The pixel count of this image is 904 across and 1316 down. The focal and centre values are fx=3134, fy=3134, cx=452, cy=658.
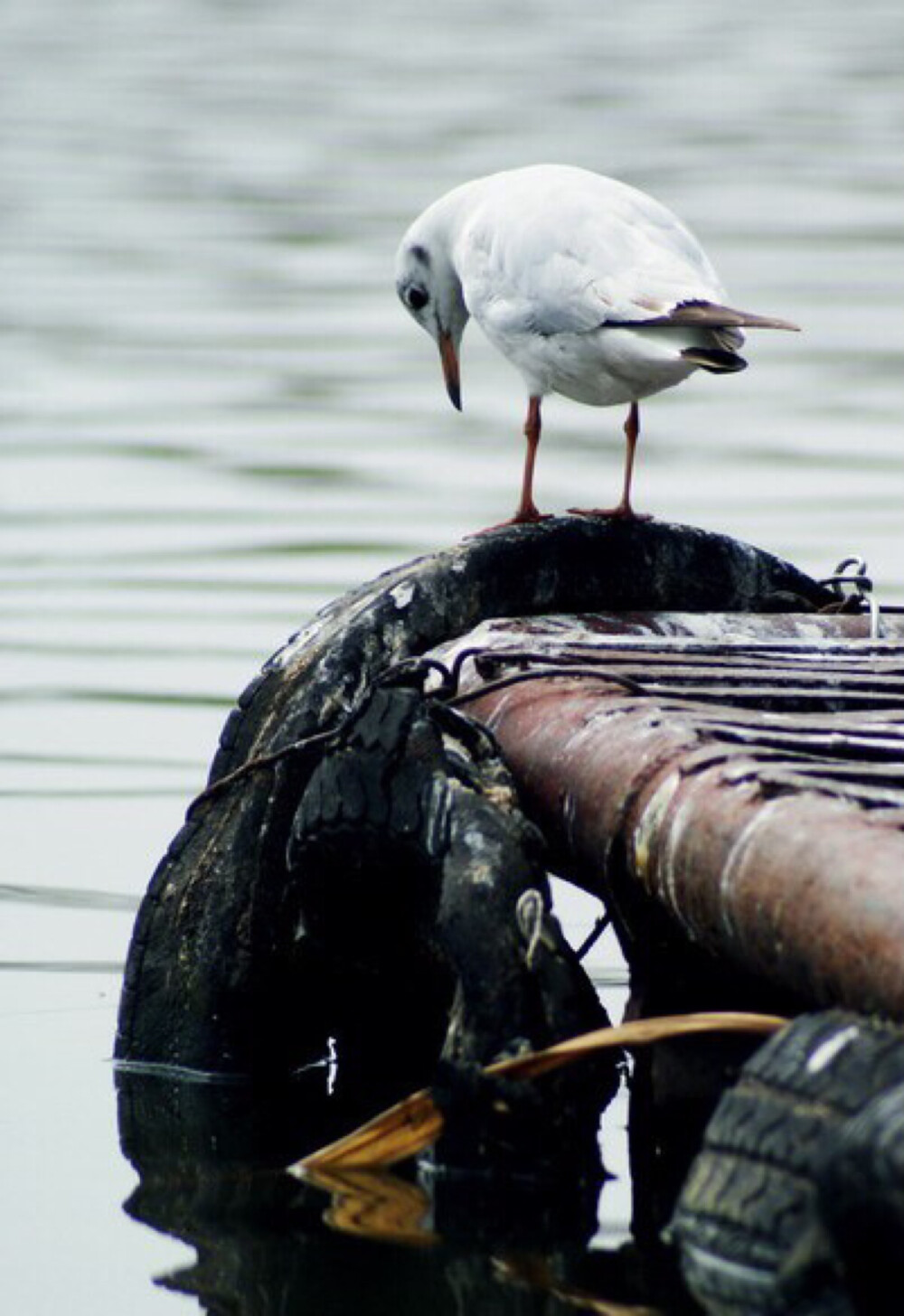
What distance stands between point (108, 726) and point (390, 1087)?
260 cm

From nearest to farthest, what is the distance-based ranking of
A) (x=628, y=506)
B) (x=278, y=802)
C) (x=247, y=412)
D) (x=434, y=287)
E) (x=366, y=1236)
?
(x=366, y=1236) < (x=278, y=802) < (x=628, y=506) < (x=434, y=287) < (x=247, y=412)

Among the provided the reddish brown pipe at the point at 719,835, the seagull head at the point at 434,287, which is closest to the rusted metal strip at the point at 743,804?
the reddish brown pipe at the point at 719,835

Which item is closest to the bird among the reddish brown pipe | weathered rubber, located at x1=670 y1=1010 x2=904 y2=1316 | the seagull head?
the seagull head

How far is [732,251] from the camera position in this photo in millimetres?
16328

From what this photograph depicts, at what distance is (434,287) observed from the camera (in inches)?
281

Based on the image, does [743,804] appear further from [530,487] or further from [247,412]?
[247,412]

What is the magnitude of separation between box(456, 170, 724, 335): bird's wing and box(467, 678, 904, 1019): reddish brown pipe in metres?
1.53

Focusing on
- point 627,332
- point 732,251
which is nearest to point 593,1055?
point 627,332

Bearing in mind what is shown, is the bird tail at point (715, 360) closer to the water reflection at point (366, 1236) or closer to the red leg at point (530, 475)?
the red leg at point (530, 475)

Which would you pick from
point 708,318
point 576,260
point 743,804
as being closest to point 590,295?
point 576,260

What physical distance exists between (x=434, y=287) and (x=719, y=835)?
12.3 feet

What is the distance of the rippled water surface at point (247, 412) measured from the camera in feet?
17.9

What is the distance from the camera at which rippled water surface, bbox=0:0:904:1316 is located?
215 inches

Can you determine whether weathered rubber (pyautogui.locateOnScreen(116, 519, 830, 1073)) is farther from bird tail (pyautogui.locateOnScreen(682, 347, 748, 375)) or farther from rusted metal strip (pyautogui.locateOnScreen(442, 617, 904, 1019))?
bird tail (pyautogui.locateOnScreen(682, 347, 748, 375))
